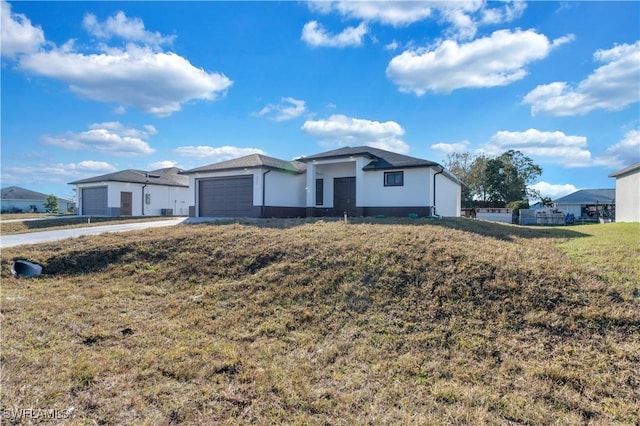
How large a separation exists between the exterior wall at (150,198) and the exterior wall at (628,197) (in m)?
30.6

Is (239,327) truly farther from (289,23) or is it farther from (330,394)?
(289,23)

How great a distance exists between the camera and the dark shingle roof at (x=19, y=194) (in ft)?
150

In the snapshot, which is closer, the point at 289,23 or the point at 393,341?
the point at 393,341

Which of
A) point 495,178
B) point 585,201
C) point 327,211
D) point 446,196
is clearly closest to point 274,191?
point 327,211

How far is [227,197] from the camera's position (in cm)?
1844

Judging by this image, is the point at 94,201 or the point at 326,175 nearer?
the point at 326,175

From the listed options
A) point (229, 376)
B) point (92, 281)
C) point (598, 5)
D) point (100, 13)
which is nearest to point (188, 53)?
point (100, 13)

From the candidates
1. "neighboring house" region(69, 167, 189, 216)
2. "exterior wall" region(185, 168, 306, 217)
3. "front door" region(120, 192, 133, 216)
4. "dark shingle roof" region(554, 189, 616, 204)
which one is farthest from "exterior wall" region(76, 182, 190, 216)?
"dark shingle roof" region(554, 189, 616, 204)

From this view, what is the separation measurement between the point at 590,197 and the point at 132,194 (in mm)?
46323

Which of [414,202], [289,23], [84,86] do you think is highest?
[289,23]

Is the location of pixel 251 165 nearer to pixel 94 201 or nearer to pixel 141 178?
pixel 141 178

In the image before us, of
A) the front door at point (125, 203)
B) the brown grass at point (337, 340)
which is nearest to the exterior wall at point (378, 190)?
the brown grass at point (337, 340)

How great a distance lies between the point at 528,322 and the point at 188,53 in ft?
41.5

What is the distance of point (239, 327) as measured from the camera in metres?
5.07
